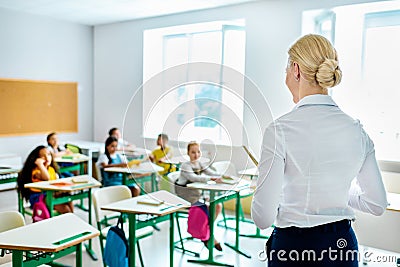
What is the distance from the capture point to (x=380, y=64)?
4293 millimetres

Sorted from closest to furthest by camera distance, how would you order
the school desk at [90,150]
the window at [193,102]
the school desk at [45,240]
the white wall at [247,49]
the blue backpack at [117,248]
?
the window at [193,102] < the school desk at [45,240] < the blue backpack at [117,248] < the white wall at [247,49] < the school desk at [90,150]

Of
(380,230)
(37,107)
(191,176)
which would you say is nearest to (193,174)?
(191,176)

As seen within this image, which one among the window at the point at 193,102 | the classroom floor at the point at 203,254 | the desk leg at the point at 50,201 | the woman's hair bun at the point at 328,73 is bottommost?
the classroom floor at the point at 203,254

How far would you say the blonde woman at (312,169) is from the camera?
3.44 ft

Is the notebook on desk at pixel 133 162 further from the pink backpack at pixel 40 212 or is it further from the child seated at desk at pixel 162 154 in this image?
the pink backpack at pixel 40 212

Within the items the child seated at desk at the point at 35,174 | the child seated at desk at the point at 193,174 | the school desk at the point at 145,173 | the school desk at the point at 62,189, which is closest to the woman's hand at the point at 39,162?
the child seated at desk at the point at 35,174

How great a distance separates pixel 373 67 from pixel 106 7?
3690mm

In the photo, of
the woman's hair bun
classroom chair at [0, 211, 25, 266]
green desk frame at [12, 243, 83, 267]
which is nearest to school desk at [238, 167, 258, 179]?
the woman's hair bun

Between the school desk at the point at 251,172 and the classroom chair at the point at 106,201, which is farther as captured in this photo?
the classroom chair at the point at 106,201

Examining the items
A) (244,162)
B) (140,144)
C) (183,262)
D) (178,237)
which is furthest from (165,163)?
(178,237)

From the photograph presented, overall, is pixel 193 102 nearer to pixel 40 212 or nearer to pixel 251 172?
pixel 251 172

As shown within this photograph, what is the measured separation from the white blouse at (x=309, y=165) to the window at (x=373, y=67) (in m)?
3.44

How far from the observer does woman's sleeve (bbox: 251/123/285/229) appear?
103cm

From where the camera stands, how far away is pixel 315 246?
1110 mm
